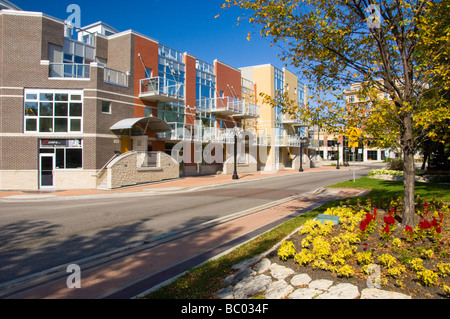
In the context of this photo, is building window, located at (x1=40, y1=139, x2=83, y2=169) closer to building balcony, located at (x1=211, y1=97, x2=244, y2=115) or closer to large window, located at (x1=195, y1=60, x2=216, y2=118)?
large window, located at (x1=195, y1=60, x2=216, y2=118)

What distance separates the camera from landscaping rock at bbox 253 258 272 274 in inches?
193

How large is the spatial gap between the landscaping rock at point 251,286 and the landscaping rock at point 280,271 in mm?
132

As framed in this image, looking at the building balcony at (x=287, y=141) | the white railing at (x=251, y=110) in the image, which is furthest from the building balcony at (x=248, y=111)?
the building balcony at (x=287, y=141)

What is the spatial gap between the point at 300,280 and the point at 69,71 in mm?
23102

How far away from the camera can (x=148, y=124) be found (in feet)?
→ 82.0

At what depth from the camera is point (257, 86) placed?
42250 mm

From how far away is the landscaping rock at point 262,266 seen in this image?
193 inches

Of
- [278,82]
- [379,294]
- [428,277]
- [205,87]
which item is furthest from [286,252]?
[278,82]

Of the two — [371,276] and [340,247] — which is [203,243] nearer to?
[340,247]

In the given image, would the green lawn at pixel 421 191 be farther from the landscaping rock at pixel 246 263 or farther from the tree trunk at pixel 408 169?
the landscaping rock at pixel 246 263

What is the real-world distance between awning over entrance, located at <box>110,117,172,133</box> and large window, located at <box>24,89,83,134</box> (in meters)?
2.59

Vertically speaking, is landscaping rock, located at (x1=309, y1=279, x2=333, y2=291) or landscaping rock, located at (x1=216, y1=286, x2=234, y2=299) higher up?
landscaping rock, located at (x1=309, y1=279, x2=333, y2=291)

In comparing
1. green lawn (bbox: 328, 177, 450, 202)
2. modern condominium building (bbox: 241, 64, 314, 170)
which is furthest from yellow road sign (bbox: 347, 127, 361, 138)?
modern condominium building (bbox: 241, 64, 314, 170)
